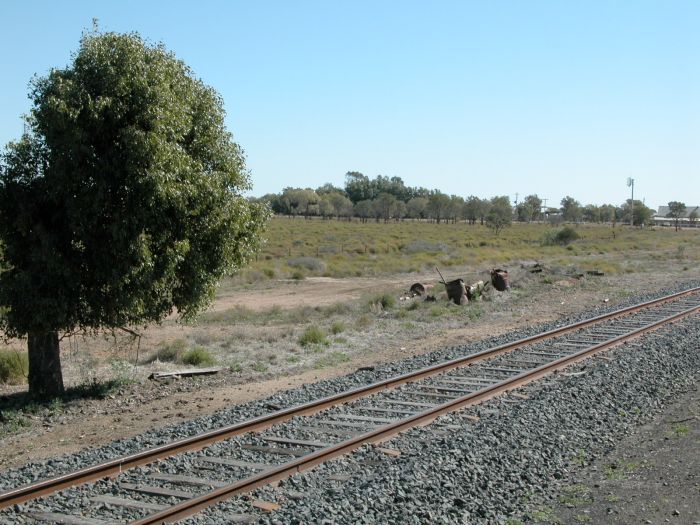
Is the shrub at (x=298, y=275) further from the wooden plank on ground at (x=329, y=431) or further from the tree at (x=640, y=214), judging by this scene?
the tree at (x=640, y=214)

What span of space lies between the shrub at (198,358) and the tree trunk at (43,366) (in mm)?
4181

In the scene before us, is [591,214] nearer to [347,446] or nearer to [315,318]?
[315,318]

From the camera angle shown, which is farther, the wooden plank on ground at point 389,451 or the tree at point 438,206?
the tree at point 438,206

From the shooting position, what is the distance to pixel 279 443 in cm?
1038

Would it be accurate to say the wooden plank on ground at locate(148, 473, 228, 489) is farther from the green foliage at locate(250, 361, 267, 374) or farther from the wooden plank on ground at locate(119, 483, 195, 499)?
the green foliage at locate(250, 361, 267, 374)

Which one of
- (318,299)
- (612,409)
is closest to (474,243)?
(318,299)

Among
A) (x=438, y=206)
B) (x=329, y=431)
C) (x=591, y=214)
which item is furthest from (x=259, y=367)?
(x=591, y=214)

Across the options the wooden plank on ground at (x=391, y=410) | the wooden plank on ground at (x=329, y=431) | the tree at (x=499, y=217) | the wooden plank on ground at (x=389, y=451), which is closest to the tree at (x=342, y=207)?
the tree at (x=499, y=217)

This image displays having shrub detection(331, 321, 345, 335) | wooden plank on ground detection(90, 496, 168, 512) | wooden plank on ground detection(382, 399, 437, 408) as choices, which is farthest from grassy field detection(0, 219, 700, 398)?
wooden plank on ground detection(90, 496, 168, 512)

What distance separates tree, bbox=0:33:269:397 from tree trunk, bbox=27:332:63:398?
0.02 m

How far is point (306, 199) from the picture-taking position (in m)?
162

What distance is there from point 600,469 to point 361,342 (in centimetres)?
1239

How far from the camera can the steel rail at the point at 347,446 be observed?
7617 mm

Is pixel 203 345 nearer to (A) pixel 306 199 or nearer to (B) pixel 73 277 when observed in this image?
(B) pixel 73 277
